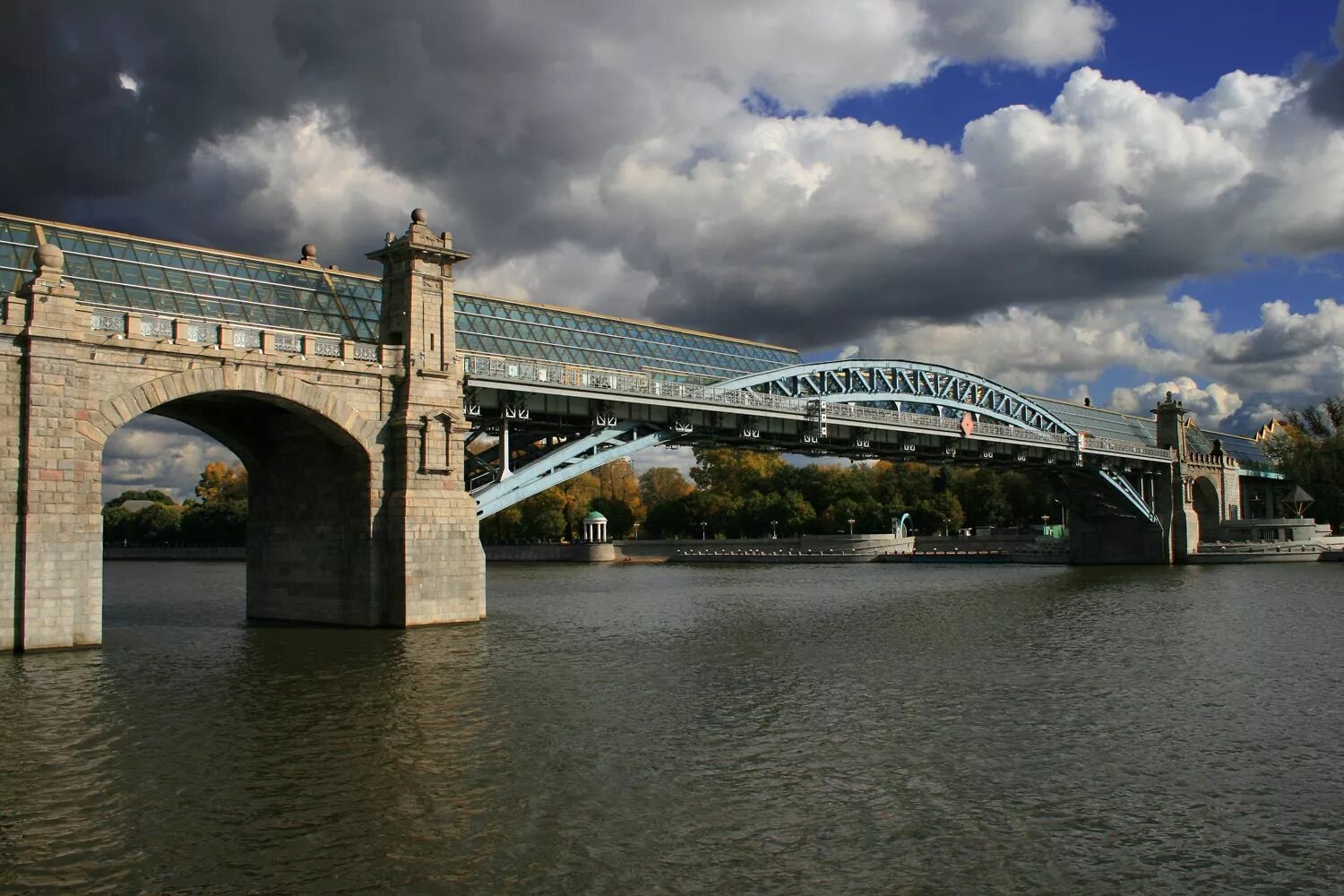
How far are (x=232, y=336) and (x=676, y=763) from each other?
18712mm

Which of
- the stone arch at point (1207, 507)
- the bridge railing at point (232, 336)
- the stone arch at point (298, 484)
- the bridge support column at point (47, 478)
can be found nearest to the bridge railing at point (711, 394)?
the bridge railing at point (232, 336)

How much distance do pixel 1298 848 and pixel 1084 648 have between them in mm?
16461

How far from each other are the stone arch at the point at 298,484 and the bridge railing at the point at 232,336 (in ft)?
2.57

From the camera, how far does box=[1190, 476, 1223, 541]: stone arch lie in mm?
83125

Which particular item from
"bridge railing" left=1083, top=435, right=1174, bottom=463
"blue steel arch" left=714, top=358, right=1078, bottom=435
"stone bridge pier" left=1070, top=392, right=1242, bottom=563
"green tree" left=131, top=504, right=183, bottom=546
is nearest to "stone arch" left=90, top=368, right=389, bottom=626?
"blue steel arch" left=714, top=358, right=1078, bottom=435

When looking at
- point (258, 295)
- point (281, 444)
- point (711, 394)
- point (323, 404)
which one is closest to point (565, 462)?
point (711, 394)

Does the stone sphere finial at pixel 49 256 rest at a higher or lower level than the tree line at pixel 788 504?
higher

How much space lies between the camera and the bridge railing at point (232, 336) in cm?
2705

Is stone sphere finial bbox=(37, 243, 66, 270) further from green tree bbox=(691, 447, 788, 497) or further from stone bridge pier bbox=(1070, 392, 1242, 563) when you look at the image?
green tree bbox=(691, 447, 788, 497)

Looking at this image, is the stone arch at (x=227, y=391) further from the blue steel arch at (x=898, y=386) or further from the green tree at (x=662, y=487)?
the green tree at (x=662, y=487)

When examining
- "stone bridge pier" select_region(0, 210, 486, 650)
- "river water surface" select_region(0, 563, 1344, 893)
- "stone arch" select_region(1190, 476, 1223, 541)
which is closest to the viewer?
"river water surface" select_region(0, 563, 1344, 893)

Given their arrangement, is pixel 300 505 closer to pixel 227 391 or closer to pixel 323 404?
pixel 323 404

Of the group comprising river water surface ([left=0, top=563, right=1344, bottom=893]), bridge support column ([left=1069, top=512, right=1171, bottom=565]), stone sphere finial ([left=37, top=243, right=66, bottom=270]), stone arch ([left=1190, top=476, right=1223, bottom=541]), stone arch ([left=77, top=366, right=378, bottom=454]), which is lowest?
river water surface ([left=0, top=563, right=1344, bottom=893])

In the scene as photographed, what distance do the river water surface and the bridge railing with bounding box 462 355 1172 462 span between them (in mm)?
8493
